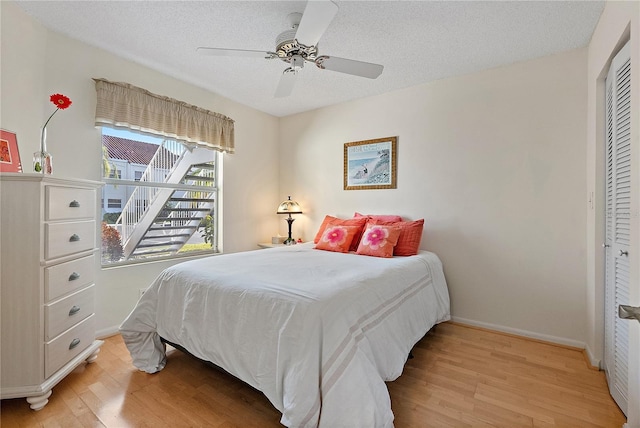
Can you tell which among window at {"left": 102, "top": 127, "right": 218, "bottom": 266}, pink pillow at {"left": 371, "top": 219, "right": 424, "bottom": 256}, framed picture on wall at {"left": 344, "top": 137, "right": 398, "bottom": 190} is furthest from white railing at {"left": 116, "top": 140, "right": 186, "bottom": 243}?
pink pillow at {"left": 371, "top": 219, "right": 424, "bottom": 256}

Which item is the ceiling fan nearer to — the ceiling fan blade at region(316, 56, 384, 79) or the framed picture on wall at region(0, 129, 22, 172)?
the ceiling fan blade at region(316, 56, 384, 79)

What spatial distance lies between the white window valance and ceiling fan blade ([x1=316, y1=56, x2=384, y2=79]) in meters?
1.71

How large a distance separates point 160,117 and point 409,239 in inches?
104

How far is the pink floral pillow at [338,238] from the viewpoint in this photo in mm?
2850

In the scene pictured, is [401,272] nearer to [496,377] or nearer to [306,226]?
[496,377]

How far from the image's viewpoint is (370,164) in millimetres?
3432

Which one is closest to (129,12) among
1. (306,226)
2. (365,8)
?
(365,8)

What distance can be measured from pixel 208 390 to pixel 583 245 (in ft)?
9.73

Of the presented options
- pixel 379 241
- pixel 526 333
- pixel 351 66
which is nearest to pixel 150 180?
pixel 351 66

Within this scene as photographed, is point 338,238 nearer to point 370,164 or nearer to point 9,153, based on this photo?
point 370,164

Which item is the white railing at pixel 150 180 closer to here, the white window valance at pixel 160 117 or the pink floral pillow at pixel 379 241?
the white window valance at pixel 160 117

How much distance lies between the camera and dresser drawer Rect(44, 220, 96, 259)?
1640 millimetres

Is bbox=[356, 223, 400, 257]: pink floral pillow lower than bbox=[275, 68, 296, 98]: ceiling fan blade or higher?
lower

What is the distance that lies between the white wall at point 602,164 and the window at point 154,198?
344cm
